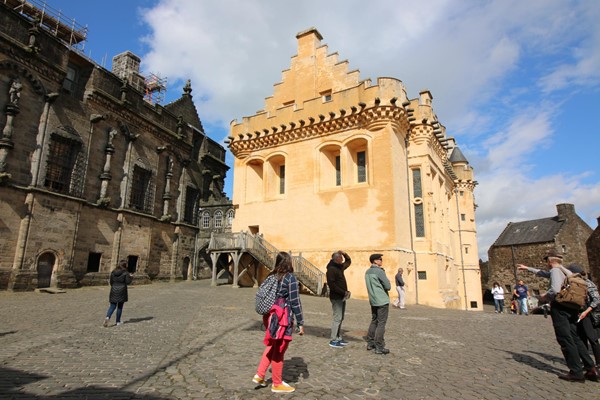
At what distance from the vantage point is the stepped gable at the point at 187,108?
31766 millimetres

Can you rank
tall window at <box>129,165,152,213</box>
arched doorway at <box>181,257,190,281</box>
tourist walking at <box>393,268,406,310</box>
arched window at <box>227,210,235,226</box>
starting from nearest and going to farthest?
tourist walking at <box>393,268,406,310</box>, tall window at <box>129,165,152,213</box>, arched doorway at <box>181,257,190,281</box>, arched window at <box>227,210,235,226</box>

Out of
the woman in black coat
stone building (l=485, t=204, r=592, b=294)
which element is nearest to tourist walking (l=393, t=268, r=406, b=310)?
the woman in black coat

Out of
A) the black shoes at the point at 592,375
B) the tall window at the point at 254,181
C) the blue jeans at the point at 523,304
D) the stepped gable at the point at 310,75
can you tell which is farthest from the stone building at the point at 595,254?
the black shoes at the point at 592,375

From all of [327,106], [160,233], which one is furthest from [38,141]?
[327,106]

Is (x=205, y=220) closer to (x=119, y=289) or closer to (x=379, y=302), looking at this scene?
(x=119, y=289)

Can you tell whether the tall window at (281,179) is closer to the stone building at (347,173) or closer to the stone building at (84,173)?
the stone building at (347,173)

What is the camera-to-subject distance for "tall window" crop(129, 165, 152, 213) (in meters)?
24.8

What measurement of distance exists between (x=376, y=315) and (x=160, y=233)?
23298mm

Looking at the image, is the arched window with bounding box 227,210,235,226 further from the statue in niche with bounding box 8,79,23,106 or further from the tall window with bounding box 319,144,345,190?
the statue in niche with bounding box 8,79,23,106

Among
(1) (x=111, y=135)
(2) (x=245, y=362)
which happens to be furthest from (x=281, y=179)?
(2) (x=245, y=362)

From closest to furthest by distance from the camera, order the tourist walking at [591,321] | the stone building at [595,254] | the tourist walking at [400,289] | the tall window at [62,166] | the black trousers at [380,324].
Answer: the tourist walking at [591,321]
the black trousers at [380,324]
the tourist walking at [400,289]
the tall window at [62,166]
the stone building at [595,254]

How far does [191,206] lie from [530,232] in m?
38.1

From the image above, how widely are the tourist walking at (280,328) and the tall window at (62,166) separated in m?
19.9

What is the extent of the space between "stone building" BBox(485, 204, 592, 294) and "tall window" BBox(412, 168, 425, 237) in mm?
23727
